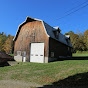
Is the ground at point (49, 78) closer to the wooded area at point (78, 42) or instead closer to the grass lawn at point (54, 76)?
the grass lawn at point (54, 76)

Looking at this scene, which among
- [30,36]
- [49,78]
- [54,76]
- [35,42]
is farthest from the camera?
[30,36]

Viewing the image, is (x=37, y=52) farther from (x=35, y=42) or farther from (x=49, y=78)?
(x=49, y=78)

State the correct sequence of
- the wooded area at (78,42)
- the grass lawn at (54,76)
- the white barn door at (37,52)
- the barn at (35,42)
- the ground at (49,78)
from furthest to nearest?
the wooded area at (78,42) → the white barn door at (37,52) → the barn at (35,42) → the grass lawn at (54,76) → the ground at (49,78)

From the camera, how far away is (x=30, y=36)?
18.2 m

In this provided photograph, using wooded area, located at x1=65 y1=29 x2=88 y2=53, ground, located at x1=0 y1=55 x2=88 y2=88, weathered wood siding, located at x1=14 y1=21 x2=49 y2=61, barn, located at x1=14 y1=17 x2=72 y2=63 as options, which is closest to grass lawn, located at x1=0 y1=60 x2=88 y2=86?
ground, located at x1=0 y1=55 x2=88 y2=88

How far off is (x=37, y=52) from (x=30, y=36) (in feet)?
11.4

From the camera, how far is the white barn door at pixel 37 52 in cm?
1678

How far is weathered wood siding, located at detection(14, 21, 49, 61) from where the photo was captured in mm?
16812

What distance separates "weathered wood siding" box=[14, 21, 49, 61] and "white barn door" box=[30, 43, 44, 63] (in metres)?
0.66

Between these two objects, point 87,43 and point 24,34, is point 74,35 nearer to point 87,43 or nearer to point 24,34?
point 87,43

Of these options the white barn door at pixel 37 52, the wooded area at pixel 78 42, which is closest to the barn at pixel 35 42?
the white barn door at pixel 37 52

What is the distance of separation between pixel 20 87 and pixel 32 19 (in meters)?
15.1

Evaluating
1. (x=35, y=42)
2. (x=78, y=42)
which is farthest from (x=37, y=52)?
(x=78, y=42)

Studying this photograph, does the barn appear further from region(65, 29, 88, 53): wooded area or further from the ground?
region(65, 29, 88, 53): wooded area
